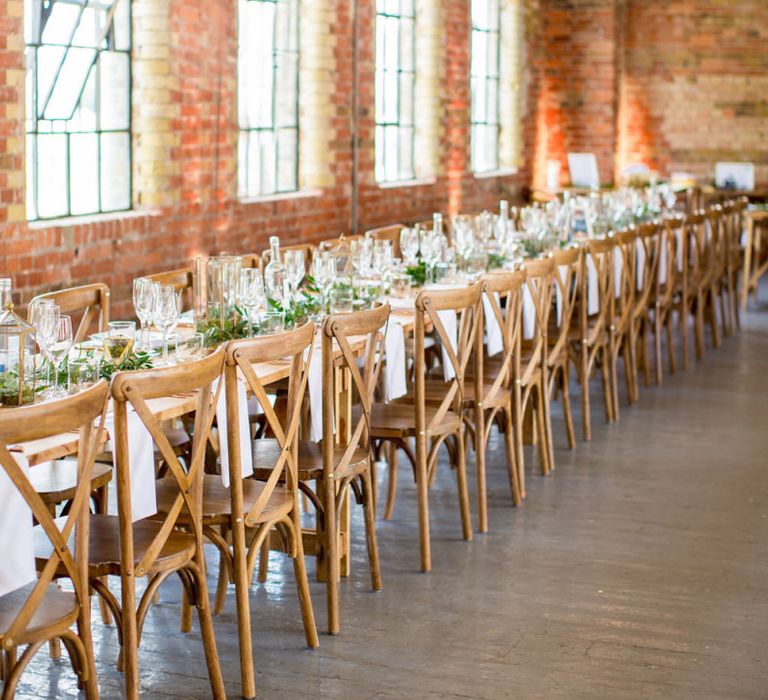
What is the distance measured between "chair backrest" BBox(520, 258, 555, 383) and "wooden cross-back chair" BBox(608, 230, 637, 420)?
45.8 inches

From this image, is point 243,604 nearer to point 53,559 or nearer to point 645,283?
point 53,559

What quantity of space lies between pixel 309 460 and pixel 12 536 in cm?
160

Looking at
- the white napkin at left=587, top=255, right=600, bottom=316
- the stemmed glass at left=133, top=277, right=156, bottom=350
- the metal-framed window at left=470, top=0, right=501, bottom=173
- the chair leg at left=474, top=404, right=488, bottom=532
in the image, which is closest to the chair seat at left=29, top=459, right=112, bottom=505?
the stemmed glass at left=133, top=277, right=156, bottom=350

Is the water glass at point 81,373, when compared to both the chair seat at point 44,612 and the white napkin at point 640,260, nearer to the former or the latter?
the chair seat at point 44,612

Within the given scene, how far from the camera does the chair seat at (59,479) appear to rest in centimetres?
387

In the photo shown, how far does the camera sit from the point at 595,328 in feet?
22.8

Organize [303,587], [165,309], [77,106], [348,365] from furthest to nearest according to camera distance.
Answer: [77,106]
[165,309]
[348,365]
[303,587]

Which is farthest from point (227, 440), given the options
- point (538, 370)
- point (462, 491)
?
point (538, 370)

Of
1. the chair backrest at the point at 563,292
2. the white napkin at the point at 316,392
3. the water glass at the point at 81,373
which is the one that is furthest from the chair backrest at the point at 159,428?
the chair backrest at the point at 563,292

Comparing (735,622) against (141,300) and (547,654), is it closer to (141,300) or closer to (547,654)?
(547,654)

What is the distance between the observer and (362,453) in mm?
4480

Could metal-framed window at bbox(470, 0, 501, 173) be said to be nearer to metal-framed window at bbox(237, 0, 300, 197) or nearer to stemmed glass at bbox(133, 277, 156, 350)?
metal-framed window at bbox(237, 0, 300, 197)

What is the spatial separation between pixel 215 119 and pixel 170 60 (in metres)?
0.67

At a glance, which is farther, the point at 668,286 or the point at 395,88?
the point at 395,88
